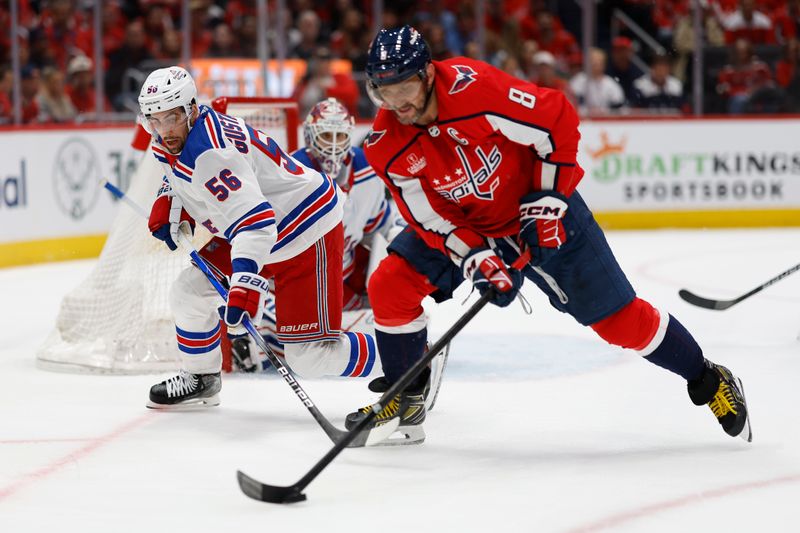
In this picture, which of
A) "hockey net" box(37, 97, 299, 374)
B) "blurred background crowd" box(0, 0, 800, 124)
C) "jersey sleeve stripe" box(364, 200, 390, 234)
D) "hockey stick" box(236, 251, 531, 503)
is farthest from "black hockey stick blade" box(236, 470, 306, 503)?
"blurred background crowd" box(0, 0, 800, 124)

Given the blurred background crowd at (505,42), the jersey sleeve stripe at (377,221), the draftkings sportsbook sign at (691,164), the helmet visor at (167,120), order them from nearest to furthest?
the helmet visor at (167,120), the jersey sleeve stripe at (377,221), the blurred background crowd at (505,42), the draftkings sportsbook sign at (691,164)

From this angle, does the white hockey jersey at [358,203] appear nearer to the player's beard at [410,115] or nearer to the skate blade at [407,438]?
the skate blade at [407,438]

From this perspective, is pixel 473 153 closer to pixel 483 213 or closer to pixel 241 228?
pixel 483 213

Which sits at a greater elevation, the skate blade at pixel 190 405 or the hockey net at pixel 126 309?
the hockey net at pixel 126 309

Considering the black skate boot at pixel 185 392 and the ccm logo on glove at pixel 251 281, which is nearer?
the ccm logo on glove at pixel 251 281

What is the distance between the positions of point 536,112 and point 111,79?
5.63 meters

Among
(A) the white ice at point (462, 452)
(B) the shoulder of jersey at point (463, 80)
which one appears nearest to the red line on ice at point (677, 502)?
(A) the white ice at point (462, 452)

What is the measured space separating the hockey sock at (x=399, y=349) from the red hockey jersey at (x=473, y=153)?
0.88 ft

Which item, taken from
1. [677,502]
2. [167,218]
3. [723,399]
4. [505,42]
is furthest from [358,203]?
[505,42]

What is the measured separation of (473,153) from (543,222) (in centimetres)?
23

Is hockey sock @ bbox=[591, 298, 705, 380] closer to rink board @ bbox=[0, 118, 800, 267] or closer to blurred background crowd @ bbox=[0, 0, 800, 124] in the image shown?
blurred background crowd @ bbox=[0, 0, 800, 124]

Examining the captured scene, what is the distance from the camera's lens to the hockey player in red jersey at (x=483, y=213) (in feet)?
8.79

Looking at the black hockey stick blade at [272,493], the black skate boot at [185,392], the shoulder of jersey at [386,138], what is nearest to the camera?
the black hockey stick blade at [272,493]

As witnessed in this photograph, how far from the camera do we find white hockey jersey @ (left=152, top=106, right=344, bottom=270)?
9.97ft
